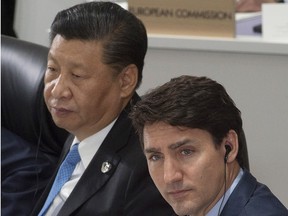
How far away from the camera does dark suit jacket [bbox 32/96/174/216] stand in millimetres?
1847

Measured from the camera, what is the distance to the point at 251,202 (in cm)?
153

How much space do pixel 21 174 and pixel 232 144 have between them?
973 mm

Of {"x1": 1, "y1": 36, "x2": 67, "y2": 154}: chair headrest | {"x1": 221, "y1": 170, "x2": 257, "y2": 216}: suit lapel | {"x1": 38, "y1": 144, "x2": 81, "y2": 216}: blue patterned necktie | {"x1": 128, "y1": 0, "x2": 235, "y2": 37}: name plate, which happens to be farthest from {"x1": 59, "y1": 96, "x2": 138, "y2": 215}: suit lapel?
{"x1": 128, "y1": 0, "x2": 235, "y2": 37}: name plate

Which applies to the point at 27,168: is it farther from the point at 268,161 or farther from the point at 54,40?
the point at 268,161

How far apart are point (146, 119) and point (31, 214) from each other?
73cm

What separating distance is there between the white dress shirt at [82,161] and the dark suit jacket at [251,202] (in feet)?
1.79

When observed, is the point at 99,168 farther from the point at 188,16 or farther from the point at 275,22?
the point at 275,22

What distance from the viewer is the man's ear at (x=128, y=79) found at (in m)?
1.98

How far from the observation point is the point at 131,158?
1.93 meters

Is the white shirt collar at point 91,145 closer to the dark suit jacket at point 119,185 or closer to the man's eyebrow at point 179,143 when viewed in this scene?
the dark suit jacket at point 119,185

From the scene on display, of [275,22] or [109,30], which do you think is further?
[275,22]

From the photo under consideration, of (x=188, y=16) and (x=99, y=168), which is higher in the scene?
(x=188, y=16)

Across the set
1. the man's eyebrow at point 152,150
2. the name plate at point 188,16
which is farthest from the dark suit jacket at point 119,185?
the name plate at point 188,16

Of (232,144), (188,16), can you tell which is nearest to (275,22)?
(188,16)
